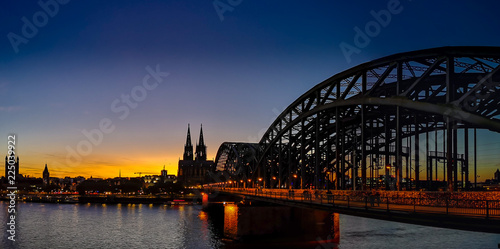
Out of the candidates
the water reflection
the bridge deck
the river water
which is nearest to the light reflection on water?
the river water

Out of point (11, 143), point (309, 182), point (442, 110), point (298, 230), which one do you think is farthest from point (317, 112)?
point (309, 182)

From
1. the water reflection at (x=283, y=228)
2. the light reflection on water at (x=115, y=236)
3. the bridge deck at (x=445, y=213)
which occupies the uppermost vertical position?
the bridge deck at (x=445, y=213)

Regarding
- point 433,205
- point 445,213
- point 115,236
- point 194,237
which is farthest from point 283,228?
point 445,213

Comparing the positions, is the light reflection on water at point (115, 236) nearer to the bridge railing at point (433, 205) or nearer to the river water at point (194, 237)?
the river water at point (194, 237)

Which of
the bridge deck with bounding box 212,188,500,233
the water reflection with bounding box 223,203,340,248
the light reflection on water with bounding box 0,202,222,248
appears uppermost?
the bridge deck with bounding box 212,188,500,233

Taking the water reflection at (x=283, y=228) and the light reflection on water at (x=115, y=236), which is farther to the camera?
the light reflection on water at (x=115, y=236)

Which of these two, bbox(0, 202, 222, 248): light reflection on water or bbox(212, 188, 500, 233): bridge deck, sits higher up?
bbox(212, 188, 500, 233): bridge deck

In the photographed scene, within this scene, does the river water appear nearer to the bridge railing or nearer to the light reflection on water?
the light reflection on water

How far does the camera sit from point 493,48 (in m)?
36.7

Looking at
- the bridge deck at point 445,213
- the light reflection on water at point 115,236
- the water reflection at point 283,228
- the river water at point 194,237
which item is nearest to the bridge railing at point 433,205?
the bridge deck at point 445,213

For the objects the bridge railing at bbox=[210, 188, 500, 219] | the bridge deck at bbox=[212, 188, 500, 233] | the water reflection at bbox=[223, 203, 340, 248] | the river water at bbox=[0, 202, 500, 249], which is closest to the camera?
the bridge deck at bbox=[212, 188, 500, 233]

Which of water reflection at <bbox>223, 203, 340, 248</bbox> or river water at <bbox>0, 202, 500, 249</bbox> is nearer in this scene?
water reflection at <bbox>223, 203, 340, 248</bbox>

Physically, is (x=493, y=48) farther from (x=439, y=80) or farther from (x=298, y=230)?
(x=298, y=230)

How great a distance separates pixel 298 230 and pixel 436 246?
17.0 metres
